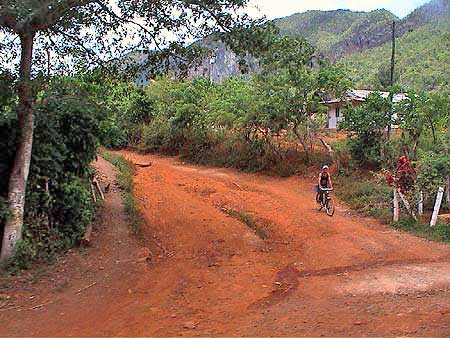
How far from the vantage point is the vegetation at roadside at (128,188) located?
12.8 meters

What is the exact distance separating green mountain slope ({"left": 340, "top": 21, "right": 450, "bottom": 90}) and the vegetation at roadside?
16.0 metres

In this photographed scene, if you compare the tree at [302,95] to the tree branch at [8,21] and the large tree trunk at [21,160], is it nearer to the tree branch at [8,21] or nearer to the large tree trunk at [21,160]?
the large tree trunk at [21,160]

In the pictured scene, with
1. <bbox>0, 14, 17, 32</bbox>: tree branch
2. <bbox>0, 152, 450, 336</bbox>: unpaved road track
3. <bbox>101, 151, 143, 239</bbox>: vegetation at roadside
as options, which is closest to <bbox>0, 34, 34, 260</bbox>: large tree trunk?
<bbox>0, 14, 17, 32</bbox>: tree branch

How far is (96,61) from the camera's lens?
10477 millimetres

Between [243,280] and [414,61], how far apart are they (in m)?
37.1

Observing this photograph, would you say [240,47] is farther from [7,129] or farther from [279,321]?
[279,321]

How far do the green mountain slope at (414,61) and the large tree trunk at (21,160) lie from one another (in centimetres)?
2518

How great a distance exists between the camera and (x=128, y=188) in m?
16.8

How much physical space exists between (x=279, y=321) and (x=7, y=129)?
19.0ft

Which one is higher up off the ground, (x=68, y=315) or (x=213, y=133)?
(x=213, y=133)

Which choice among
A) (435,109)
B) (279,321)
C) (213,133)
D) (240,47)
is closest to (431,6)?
(213,133)

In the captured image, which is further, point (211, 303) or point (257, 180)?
point (257, 180)

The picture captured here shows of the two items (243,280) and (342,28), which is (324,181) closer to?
(243,280)

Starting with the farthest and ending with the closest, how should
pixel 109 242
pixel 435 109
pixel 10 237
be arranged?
pixel 435 109 < pixel 109 242 < pixel 10 237
